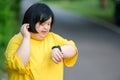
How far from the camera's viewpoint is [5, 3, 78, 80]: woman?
387 centimetres

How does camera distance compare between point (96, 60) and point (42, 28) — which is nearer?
point (42, 28)

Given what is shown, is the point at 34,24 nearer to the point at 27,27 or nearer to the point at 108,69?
the point at 27,27

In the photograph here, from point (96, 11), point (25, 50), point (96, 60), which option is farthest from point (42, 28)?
point (96, 11)

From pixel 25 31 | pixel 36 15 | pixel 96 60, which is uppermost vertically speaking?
pixel 36 15

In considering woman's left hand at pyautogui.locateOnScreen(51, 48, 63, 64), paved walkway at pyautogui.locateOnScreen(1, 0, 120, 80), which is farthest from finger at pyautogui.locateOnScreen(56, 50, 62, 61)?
paved walkway at pyautogui.locateOnScreen(1, 0, 120, 80)

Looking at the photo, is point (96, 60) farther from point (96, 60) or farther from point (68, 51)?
point (68, 51)

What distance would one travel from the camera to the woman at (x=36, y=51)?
3.87m

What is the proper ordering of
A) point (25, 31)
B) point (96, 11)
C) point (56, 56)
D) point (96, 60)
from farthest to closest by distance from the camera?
point (96, 11) < point (96, 60) < point (25, 31) < point (56, 56)

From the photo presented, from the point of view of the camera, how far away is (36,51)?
3943 mm

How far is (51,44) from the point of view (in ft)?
13.2

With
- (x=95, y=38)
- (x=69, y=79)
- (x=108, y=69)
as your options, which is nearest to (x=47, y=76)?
(x=69, y=79)

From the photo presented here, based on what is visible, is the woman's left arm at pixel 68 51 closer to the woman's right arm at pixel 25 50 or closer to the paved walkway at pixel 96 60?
the woman's right arm at pixel 25 50

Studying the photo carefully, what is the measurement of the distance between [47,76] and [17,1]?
1655cm

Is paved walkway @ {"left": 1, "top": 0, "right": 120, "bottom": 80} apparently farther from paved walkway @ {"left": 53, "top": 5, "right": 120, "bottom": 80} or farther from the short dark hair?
the short dark hair
